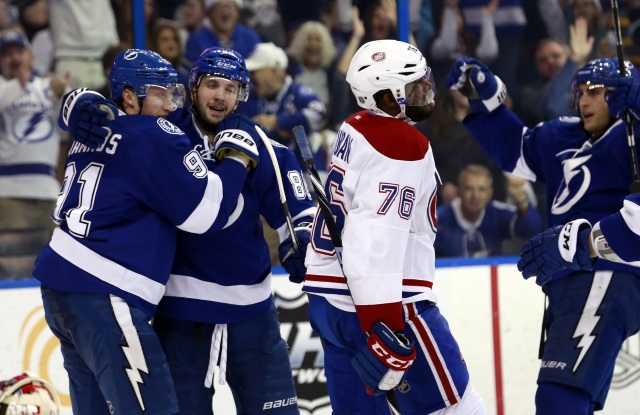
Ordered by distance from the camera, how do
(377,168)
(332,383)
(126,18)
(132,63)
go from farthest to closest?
(126,18) < (132,63) < (332,383) < (377,168)

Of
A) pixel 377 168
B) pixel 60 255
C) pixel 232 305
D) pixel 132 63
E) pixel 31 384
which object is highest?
pixel 132 63

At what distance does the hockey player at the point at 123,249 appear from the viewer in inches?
121

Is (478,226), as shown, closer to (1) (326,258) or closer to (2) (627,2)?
(2) (627,2)

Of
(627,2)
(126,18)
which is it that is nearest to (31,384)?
(126,18)

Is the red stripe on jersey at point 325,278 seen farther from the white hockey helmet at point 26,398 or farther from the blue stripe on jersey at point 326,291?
the white hockey helmet at point 26,398

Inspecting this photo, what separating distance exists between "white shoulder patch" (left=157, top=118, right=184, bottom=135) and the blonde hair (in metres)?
2.22

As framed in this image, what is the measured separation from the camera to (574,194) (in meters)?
3.66

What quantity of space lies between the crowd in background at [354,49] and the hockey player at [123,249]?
181cm

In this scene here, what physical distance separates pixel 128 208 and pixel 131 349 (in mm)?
397

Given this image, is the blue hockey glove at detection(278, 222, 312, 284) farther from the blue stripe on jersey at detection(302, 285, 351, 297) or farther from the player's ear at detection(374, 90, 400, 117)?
the player's ear at detection(374, 90, 400, 117)

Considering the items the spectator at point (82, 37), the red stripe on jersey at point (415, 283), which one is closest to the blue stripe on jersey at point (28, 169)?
the spectator at point (82, 37)

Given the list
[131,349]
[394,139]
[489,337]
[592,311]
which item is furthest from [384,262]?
[489,337]

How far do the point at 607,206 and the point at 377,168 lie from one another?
1.12 m

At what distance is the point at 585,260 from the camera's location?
3.31 m
